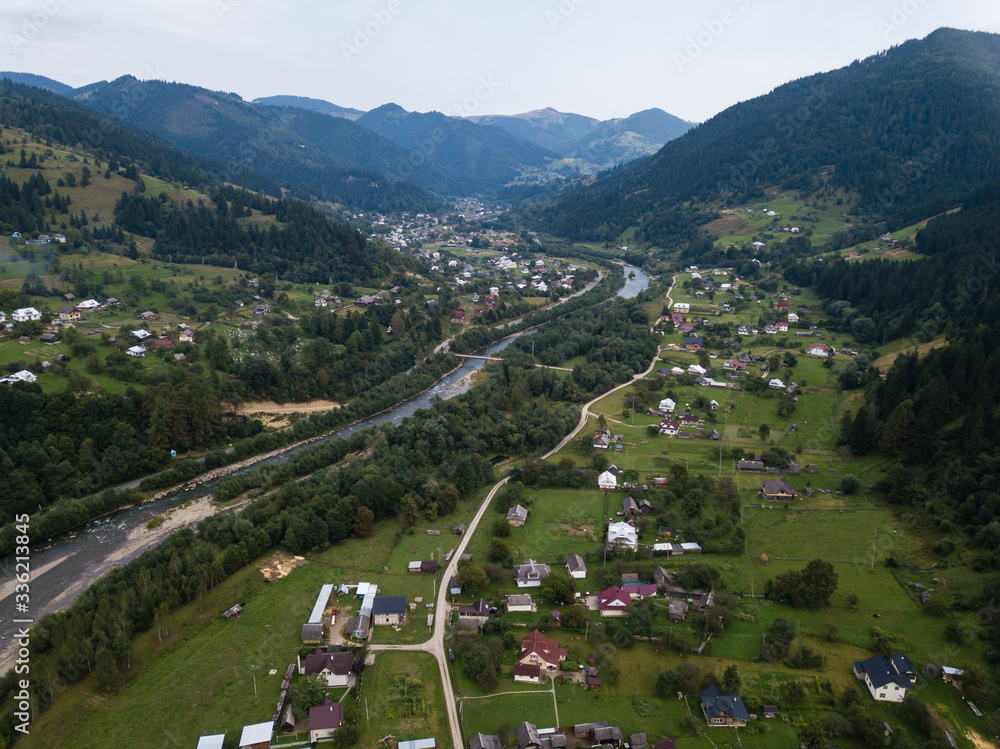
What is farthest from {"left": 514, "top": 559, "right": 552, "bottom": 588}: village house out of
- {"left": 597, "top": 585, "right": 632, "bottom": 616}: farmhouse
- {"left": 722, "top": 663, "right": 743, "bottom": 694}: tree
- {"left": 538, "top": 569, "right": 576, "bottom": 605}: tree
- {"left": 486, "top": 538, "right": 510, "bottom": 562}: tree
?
{"left": 722, "top": 663, "right": 743, "bottom": 694}: tree

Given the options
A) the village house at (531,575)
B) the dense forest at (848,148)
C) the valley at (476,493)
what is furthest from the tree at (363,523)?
the dense forest at (848,148)

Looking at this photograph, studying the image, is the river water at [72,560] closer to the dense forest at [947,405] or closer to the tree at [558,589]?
the tree at [558,589]

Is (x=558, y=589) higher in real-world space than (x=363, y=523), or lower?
higher

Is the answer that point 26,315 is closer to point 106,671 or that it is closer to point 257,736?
point 106,671

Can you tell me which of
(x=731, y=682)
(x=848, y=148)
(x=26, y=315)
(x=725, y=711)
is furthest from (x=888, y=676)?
(x=848, y=148)

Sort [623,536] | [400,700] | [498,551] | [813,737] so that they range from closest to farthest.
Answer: [813,737]
[400,700]
[498,551]
[623,536]

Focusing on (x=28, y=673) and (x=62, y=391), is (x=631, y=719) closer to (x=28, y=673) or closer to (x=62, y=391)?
(x=28, y=673)
